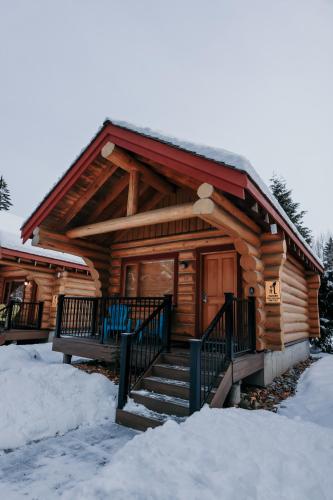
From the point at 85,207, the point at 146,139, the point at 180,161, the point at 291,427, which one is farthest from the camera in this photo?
the point at 85,207

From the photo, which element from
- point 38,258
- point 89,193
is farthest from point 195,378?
point 38,258

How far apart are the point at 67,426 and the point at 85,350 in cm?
249

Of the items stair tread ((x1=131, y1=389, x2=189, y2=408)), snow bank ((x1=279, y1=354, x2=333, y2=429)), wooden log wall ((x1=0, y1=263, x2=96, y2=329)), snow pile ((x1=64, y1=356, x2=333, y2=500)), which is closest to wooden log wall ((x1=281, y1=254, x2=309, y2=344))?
snow bank ((x1=279, y1=354, x2=333, y2=429))

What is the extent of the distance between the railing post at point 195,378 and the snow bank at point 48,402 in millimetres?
1671

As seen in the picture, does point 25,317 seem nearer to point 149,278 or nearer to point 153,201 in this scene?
point 149,278

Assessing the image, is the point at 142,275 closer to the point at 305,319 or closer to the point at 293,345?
the point at 293,345

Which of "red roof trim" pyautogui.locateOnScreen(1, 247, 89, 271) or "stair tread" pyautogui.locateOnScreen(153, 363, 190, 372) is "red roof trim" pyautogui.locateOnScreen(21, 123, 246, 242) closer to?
"stair tread" pyautogui.locateOnScreen(153, 363, 190, 372)

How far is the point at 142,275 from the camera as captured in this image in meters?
8.98

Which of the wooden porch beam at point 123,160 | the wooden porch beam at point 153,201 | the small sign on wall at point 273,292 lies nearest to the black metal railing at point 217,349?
the small sign on wall at point 273,292

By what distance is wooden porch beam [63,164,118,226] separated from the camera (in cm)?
743

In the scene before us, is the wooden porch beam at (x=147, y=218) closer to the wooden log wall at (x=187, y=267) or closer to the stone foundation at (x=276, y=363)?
the wooden log wall at (x=187, y=267)

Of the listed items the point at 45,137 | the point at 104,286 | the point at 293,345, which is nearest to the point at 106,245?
the point at 104,286

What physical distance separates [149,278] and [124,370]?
4.19 meters

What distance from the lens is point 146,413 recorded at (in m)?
4.32
